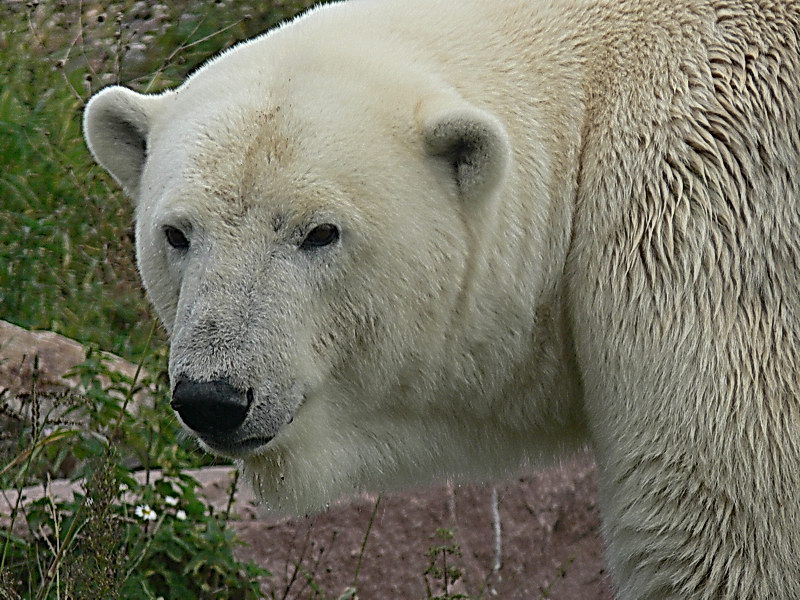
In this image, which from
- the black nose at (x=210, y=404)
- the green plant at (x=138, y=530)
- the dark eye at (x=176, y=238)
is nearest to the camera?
the black nose at (x=210, y=404)

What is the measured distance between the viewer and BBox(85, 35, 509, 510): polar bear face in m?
2.62

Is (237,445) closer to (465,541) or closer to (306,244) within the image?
(306,244)

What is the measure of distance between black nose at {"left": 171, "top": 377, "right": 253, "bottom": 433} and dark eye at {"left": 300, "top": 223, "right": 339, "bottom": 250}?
342mm

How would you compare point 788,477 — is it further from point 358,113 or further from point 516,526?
point 516,526

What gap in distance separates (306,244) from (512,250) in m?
0.51

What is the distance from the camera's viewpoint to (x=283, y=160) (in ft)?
8.66

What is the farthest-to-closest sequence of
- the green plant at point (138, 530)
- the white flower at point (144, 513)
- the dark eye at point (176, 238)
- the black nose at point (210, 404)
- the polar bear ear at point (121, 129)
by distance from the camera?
1. the white flower at point (144, 513)
2. the green plant at point (138, 530)
3. the polar bear ear at point (121, 129)
4. the dark eye at point (176, 238)
5. the black nose at point (210, 404)

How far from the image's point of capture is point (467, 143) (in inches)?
107

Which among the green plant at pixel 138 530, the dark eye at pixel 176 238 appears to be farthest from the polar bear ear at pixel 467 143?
the green plant at pixel 138 530

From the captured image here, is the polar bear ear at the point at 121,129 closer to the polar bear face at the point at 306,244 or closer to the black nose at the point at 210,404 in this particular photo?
the polar bear face at the point at 306,244

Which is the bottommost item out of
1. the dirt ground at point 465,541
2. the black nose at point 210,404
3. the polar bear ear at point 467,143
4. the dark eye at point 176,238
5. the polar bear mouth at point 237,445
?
the dirt ground at point 465,541

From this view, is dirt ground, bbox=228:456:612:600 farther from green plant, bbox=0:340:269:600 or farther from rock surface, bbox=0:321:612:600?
green plant, bbox=0:340:269:600

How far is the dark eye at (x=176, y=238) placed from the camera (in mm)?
2736

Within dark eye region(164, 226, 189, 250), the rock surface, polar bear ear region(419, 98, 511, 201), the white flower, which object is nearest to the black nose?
dark eye region(164, 226, 189, 250)
